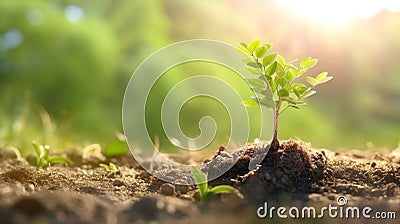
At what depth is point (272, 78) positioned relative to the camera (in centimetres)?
162

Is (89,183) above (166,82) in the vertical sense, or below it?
below

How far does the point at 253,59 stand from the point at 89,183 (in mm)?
654

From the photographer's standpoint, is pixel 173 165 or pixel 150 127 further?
pixel 150 127

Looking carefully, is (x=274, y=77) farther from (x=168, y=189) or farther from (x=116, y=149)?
(x=116, y=149)

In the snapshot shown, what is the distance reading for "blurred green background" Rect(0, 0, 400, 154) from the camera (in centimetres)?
493

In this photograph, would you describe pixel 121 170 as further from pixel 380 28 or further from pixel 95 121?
pixel 380 28

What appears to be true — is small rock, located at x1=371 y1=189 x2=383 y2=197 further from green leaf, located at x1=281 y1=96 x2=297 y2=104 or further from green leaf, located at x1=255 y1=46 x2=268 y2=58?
green leaf, located at x1=255 y1=46 x2=268 y2=58

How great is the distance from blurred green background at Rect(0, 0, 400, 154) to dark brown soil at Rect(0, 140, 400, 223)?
2972 millimetres

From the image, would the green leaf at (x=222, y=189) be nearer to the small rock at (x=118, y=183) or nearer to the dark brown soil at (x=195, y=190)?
the dark brown soil at (x=195, y=190)

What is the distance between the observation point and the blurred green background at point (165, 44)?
16.2 feet

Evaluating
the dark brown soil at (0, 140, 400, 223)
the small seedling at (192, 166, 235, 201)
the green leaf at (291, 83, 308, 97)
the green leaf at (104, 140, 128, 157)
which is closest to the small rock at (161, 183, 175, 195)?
the dark brown soil at (0, 140, 400, 223)

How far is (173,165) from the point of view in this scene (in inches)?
75.3

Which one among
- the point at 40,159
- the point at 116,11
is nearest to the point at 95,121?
the point at 116,11

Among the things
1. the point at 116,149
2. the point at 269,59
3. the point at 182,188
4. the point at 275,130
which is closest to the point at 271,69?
the point at 269,59
